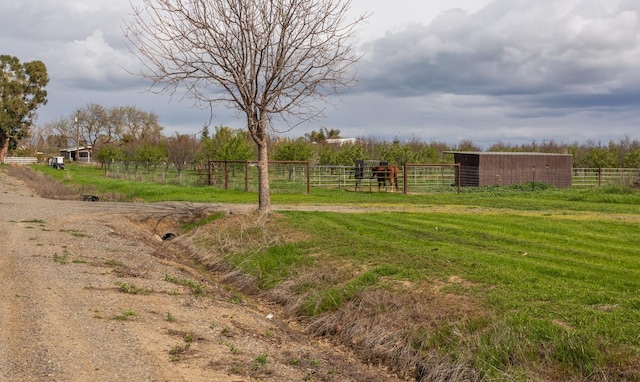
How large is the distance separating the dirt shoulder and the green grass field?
74 cm

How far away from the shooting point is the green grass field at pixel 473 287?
24.4 feet

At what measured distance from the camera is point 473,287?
9805 millimetres

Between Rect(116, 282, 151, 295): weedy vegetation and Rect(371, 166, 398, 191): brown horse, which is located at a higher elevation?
Rect(371, 166, 398, 191): brown horse

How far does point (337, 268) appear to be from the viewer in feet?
40.6

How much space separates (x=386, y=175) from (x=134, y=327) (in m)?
27.3

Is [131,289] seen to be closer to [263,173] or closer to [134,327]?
[134,327]

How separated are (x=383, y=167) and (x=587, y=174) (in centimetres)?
1939

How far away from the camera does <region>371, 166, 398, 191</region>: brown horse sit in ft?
114

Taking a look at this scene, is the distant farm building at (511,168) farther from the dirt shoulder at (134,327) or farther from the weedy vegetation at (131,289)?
the weedy vegetation at (131,289)

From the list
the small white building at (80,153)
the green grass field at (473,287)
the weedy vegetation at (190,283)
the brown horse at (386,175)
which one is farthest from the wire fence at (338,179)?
the small white building at (80,153)

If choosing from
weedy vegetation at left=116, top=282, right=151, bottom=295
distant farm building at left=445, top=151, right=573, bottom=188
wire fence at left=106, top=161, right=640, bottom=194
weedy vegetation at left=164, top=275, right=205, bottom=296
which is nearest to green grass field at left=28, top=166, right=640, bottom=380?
weedy vegetation at left=164, top=275, right=205, bottom=296

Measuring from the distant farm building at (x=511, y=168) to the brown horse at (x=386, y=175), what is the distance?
7973 millimetres

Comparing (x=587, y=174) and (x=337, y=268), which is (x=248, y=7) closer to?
(x=337, y=268)

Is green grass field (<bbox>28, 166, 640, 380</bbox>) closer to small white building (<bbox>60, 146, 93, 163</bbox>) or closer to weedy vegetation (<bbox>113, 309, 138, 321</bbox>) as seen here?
weedy vegetation (<bbox>113, 309, 138, 321</bbox>)
